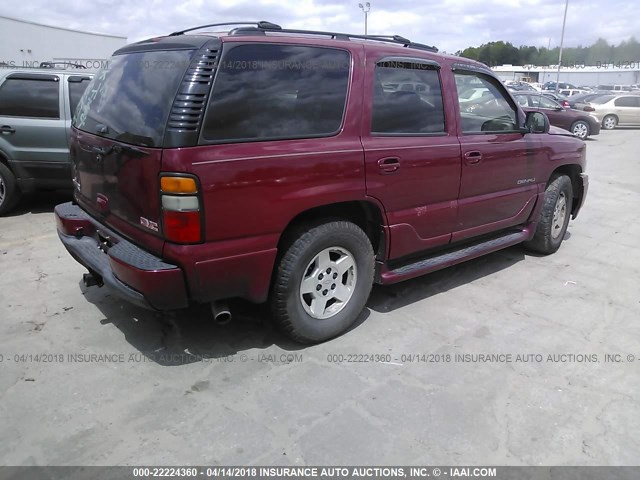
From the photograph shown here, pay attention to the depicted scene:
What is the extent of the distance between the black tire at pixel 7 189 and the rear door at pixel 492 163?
5.19 meters

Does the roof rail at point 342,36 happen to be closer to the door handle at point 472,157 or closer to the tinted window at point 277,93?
the tinted window at point 277,93

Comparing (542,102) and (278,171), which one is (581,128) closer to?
(542,102)

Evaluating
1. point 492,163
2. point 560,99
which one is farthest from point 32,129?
point 560,99

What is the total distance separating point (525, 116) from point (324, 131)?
8.41 ft

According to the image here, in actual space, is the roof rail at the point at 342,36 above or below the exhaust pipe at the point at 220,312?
above

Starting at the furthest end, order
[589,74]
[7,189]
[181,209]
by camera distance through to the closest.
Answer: [589,74], [7,189], [181,209]

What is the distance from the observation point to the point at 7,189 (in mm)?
6223

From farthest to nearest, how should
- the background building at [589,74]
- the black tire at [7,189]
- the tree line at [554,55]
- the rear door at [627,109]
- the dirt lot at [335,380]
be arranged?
1. the background building at [589,74]
2. the tree line at [554,55]
3. the rear door at [627,109]
4. the black tire at [7,189]
5. the dirt lot at [335,380]

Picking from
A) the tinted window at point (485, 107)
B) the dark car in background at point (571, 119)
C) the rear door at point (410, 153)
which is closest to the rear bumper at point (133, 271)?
the rear door at point (410, 153)

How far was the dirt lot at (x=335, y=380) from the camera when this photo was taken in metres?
2.60

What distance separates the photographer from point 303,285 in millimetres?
3379

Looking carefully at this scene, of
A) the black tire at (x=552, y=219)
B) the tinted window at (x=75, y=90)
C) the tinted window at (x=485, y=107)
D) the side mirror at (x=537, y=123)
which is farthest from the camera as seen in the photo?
the tinted window at (x=75, y=90)

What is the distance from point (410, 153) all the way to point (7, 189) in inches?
199

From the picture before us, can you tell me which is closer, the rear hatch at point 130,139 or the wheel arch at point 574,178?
the rear hatch at point 130,139
